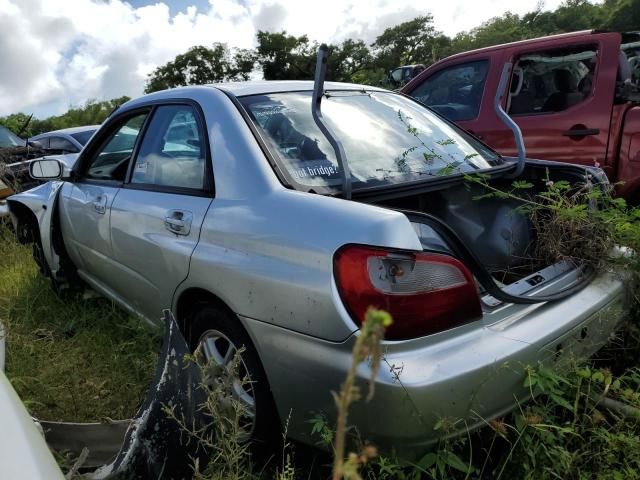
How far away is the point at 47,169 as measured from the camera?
137 inches

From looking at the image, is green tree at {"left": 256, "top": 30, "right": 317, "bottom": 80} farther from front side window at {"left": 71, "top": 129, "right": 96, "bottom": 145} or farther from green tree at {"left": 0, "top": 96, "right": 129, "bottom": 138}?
front side window at {"left": 71, "top": 129, "right": 96, "bottom": 145}

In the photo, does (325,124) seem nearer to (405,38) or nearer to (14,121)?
(14,121)

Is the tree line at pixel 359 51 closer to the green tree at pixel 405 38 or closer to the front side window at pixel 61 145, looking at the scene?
the green tree at pixel 405 38

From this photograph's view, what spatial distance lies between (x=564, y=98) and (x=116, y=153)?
3430mm

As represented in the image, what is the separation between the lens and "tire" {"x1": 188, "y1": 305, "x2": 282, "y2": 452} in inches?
77.8

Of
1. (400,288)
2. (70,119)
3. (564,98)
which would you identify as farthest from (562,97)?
(70,119)

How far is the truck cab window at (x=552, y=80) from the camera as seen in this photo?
4133 millimetres

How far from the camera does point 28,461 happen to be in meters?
1.12

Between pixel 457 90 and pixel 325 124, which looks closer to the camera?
pixel 325 124

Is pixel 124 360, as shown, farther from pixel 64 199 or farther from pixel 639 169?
pixel 639 169

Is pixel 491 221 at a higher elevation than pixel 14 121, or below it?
below

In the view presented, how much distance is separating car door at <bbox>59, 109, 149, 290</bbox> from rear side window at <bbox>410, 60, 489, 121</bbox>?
2886mm

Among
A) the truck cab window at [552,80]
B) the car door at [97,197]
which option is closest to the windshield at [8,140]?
the car door at [97,197]

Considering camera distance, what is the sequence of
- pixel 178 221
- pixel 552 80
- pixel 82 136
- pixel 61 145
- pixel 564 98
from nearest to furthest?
pixel 178 221, pixel 564 98, pixel 552 80, pixel 61 145, pixel 82 136
